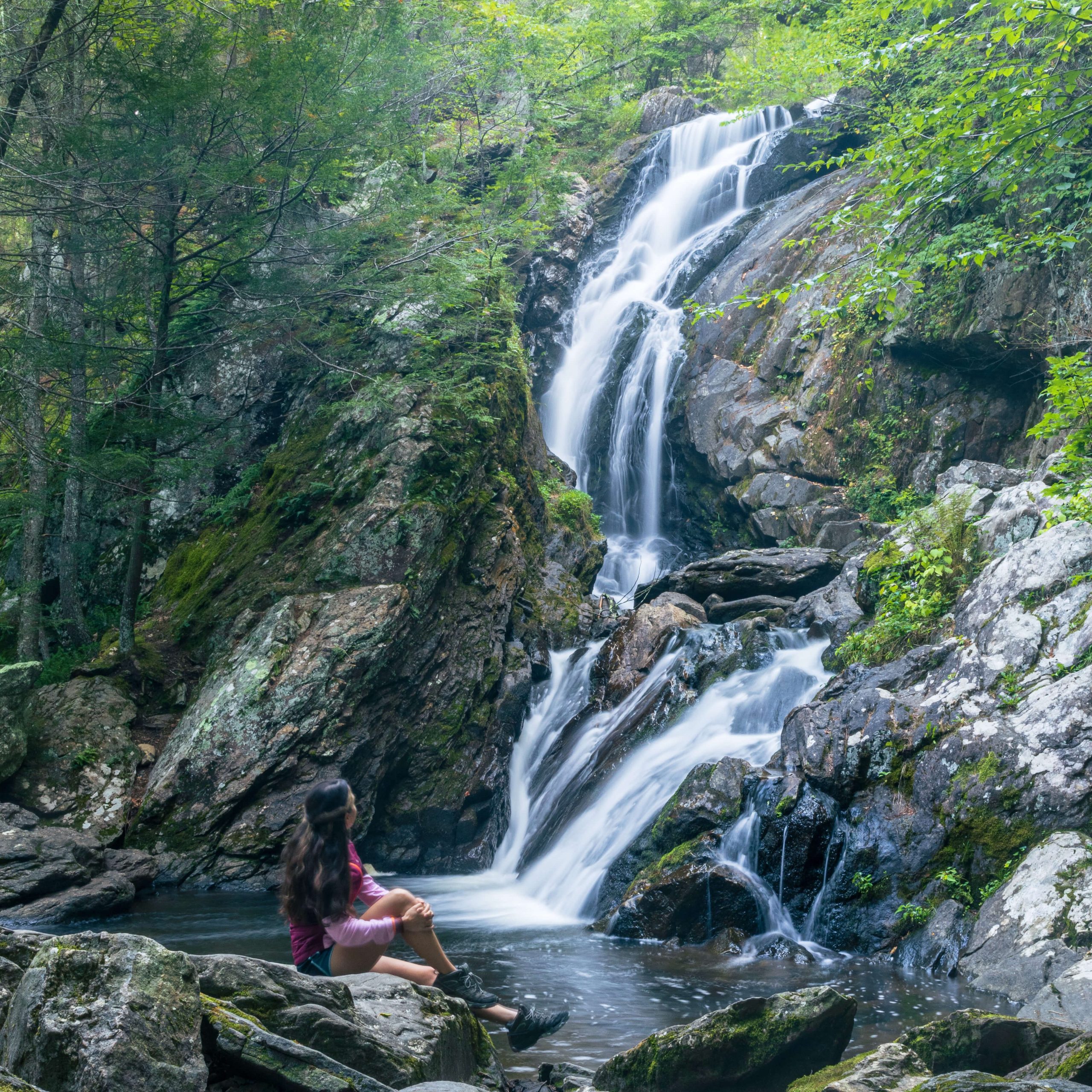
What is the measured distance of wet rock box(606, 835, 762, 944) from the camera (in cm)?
741

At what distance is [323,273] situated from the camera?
38.3ft

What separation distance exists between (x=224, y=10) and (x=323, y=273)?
311cm

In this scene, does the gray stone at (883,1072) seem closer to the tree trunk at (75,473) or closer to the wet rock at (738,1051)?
the wet rock at (738,1051)

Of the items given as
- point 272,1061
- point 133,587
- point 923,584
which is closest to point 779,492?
point 923,584

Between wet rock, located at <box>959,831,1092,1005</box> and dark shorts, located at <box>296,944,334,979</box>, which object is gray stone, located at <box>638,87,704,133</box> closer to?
wet rock, located at <box>959,831,1092,1005</box>

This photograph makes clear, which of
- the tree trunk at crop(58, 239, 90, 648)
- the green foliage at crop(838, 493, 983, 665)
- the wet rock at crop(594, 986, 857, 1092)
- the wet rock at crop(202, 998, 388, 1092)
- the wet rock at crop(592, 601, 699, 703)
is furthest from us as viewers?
the wet rock at crop(592, 601, 699, 703)

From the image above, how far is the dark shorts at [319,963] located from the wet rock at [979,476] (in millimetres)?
9031

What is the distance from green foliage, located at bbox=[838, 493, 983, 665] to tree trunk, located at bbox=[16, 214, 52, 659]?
9.89m

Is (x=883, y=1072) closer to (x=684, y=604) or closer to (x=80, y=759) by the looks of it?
(x=684, y=604)

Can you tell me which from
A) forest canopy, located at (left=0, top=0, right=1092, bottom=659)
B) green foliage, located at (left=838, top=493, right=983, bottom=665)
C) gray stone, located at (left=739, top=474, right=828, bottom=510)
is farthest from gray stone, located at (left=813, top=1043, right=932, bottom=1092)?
gray stone, located at (left=739, top=474, right=828, bottom=510)

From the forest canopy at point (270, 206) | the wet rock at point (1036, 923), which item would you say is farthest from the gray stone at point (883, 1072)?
the forest canopy at point (270, 206)

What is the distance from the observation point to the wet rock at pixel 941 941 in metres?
6.38

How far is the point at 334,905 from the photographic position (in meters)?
4.35

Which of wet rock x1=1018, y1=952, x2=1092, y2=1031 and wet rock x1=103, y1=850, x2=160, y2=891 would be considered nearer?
wet rock x1=1018, y1=952, x2=1092, y2=1031
